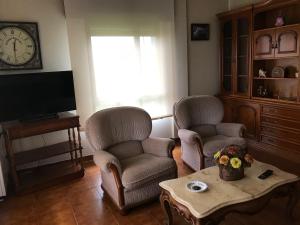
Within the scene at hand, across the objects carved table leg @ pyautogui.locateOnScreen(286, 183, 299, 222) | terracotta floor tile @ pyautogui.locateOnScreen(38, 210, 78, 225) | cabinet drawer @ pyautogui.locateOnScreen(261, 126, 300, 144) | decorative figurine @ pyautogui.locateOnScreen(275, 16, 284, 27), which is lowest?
terracotta floor tile @ pyautogui.locateOnScreen(38, 210, 78, 225)

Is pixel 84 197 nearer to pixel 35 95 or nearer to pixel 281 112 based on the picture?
pixel 35 95

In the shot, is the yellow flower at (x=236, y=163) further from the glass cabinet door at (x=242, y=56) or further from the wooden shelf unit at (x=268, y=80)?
the glass cabinet door at (x=242, y=56)

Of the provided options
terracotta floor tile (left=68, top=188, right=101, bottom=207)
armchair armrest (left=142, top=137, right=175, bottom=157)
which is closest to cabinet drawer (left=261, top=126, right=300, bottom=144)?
armchair armrest (left=142, top=137, right=175, bottom=157)

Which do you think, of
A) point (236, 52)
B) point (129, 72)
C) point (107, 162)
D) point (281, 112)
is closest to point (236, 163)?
point (107, 162)

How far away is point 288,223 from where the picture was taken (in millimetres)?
2199

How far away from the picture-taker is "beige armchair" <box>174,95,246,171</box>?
10.0 feet

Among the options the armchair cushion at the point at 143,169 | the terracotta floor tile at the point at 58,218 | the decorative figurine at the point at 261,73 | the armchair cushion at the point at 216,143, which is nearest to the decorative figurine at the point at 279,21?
the decorative figurine at the point at 261,73

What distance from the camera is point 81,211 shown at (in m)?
2.55

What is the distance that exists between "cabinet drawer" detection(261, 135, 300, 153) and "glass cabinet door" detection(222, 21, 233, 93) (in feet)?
3.45

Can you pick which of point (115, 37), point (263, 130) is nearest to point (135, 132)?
point (115, 37)

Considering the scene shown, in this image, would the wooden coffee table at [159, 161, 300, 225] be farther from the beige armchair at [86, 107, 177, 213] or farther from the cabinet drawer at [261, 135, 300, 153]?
the cabinet drawer at [261, 135, 300, 153]

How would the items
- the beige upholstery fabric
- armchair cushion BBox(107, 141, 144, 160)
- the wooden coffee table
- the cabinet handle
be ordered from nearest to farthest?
the wooden coffee table, the beige upholstery fabric, armchair cushion BBox(107, 141, 144, 160), the cabinet handle

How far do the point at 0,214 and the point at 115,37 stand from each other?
2495 mm

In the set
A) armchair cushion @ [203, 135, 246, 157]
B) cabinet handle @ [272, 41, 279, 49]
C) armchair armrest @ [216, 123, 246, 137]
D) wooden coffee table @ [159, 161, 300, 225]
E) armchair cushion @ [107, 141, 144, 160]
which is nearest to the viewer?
wooden coffee table @ [159, 161, 300, 225]
